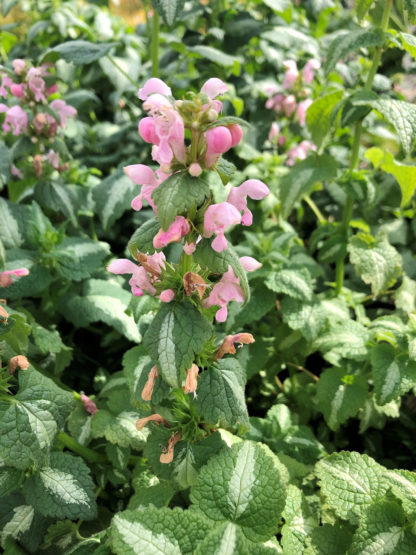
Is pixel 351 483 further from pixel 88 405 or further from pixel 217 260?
pixel 88 405

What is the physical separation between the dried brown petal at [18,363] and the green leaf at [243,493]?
0.52 metres

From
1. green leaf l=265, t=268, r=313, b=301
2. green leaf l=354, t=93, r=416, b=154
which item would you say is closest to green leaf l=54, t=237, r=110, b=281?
green leaf l=265, t=268, r=313, b=301

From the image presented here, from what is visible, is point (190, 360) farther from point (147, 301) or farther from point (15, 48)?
point (15, 48)

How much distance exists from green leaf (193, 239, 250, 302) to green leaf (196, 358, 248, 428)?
0.26 m

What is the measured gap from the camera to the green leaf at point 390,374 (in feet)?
4.91

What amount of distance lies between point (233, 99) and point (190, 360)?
1.63m

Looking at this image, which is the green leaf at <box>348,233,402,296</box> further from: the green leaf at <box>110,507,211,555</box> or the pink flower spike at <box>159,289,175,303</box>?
the green leaf at <box>110,507,211,555</box>

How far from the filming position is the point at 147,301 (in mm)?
1500

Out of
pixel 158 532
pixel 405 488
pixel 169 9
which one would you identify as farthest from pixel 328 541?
pixel 169 9

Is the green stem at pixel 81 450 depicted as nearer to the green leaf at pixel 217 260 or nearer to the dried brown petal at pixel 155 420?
the dried brown petal at pixel 155 420

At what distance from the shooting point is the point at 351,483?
125 centimetres

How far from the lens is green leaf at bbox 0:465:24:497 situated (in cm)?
128

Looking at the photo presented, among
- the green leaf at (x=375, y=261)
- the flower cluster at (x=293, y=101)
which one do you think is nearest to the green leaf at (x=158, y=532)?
the green leaf at (x=375, y=261)

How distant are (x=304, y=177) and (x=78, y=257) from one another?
94cm
